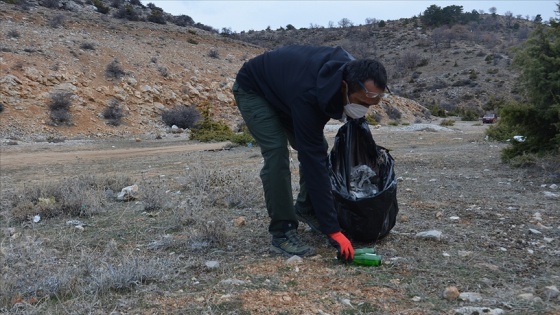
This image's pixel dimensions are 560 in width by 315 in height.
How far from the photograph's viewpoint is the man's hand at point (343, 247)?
9.30 ft

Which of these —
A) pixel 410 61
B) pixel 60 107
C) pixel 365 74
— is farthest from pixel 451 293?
pixel 410 61

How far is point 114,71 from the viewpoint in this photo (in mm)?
21984

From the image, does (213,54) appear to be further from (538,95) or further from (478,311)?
(478,311)

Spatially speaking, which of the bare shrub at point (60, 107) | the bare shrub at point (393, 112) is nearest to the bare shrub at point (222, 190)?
the bare shrub at point (60, 107)

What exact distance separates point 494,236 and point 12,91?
58.1 feet

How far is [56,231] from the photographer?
12.7 ft

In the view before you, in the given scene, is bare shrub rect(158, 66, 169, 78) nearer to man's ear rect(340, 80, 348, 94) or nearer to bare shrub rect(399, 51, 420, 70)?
man's ear rect(340, 80, 348, 94)

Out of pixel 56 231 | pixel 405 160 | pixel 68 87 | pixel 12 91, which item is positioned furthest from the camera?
pixel 68 87

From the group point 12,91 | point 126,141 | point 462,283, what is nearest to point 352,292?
point 462,283

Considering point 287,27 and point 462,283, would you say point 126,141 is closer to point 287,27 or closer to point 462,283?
point 462,283

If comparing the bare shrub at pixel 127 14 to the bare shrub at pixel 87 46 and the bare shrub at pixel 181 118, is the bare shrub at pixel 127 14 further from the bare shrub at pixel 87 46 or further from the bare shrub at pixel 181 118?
the bare shrub at pixel 181 118

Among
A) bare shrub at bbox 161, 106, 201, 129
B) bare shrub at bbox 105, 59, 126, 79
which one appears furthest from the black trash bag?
bare shrub at bbox 105, 59, 126, 79

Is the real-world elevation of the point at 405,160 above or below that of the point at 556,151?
below

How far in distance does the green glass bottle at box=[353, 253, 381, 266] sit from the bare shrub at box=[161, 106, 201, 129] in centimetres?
1768
